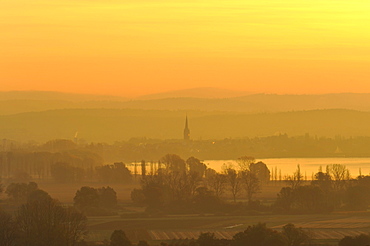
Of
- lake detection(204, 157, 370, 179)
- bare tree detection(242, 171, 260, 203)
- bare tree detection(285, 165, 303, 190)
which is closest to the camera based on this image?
bare tree detection(242, 171, 260, 203)

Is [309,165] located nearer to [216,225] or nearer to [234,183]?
[234,183]

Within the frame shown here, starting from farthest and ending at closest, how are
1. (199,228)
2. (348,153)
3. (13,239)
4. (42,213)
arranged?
(348,153) < (199,228) < (42,213) < (13,239)

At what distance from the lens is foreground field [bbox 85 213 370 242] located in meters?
49.2

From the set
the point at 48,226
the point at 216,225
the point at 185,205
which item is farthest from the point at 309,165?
the point at 48,226

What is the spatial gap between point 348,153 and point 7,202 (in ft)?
380

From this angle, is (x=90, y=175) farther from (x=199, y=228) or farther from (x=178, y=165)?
(x=199, y=228)

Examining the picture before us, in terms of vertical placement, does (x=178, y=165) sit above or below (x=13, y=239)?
above

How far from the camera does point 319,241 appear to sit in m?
45.6

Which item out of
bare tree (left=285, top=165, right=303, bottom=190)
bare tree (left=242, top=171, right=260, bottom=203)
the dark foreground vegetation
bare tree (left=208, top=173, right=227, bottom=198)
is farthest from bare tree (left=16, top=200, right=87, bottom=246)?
bare tree (left=285, top=165, right=303, bottom=190)

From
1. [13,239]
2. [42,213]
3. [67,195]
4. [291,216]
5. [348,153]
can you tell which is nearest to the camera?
[13,239]

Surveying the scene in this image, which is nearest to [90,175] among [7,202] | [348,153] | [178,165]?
[178,165]

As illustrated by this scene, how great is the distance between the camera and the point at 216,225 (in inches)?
2127

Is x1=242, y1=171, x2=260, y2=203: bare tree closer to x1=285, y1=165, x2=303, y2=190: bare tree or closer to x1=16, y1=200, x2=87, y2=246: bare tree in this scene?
x1=285, y1=165, x2=303, y2=190: bare tree

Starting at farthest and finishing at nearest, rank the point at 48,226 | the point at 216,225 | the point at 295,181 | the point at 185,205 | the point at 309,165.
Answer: the point at 309,165 → the point at 295,181 → the point at 185,205 → the point at 216,225 → the point at 48,226
